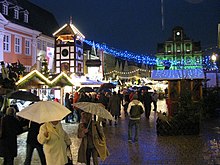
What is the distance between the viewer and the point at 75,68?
116ft

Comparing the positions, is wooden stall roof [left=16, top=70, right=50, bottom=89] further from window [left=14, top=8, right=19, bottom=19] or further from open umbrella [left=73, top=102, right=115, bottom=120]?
window [left=14, top=8, right=19, bottom=19]

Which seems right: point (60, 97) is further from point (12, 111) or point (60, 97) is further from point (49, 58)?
point (12, 111)

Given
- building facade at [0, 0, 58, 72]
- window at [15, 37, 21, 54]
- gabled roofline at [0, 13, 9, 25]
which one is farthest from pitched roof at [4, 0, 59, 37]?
gabled roofline at [0, 13, 9, 25]

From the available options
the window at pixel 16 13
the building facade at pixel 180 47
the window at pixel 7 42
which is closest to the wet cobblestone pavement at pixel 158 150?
the window at pixel 7 42

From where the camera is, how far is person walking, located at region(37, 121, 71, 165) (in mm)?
6113

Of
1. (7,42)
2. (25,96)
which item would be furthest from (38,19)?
(25,96)

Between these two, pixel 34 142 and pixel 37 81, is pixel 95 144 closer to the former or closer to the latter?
pixel 34 142

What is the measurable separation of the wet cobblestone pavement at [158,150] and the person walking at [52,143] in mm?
3219

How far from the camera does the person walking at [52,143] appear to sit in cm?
611

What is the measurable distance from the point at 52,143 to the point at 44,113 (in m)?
0.58

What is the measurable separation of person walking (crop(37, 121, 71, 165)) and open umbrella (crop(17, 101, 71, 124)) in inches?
9.5

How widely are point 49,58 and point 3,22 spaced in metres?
5.27

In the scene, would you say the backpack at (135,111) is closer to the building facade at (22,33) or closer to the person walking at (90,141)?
the person walking at (90,141)

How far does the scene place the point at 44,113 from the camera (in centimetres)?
605
